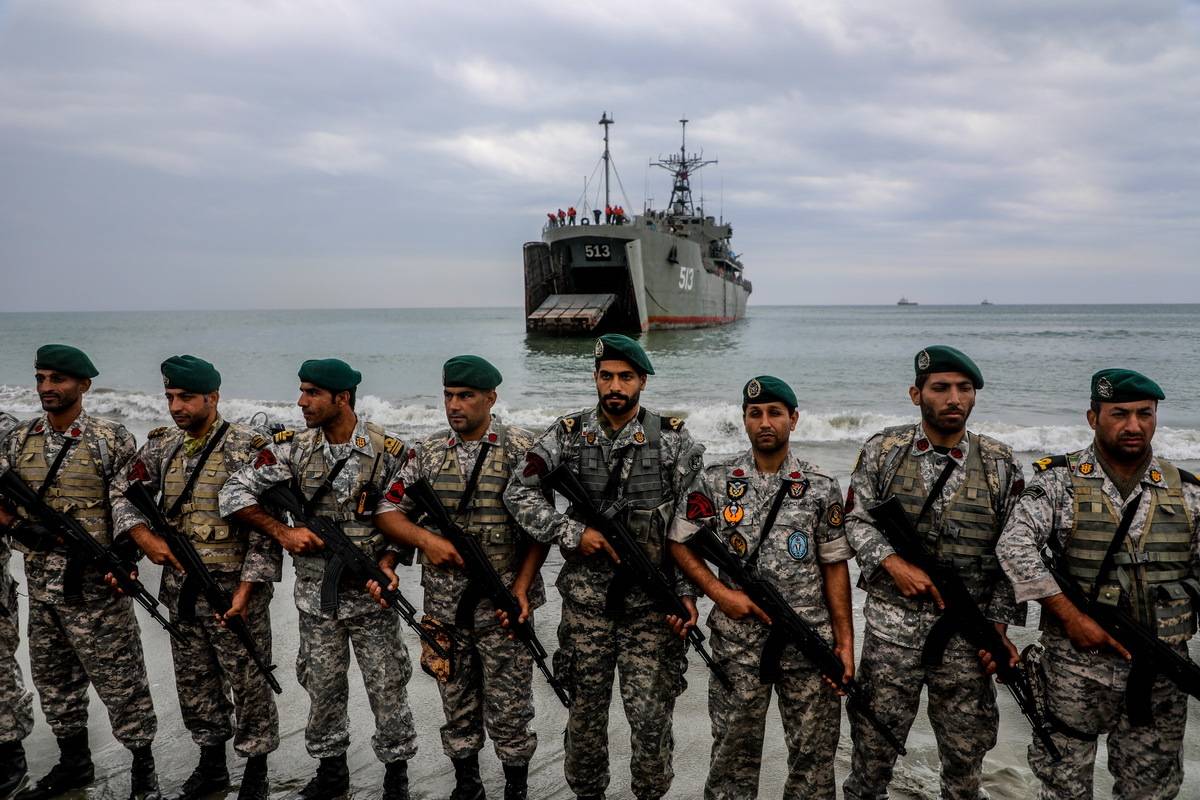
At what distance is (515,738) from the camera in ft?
10.3

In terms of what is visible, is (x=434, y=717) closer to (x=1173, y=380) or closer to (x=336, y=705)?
(x=336, y=705)

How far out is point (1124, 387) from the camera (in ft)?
8.32

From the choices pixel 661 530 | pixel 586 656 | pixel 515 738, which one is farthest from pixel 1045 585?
pixel 515 738

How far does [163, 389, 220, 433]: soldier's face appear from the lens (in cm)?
328

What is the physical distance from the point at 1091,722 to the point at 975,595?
0.56 m

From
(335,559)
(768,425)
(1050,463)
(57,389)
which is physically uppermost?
(57,389)

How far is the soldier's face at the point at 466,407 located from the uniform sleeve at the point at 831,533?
1.46 metres

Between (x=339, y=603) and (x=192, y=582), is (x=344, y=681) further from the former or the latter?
(x=192, y=582)

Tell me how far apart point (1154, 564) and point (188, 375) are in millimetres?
4037

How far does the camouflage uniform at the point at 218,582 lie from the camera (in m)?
3.26

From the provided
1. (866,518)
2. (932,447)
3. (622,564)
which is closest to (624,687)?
(622,564)

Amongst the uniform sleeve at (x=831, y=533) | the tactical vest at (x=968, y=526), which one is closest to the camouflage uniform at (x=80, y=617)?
the uniform sleeve at (x=831, y=533)

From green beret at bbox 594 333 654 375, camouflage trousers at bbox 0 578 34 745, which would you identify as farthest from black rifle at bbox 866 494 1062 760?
camouflage trousers at bbox 0 578 34 745

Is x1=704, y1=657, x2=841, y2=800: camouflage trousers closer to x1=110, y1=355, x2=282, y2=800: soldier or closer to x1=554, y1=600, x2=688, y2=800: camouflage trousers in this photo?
x1=554, y1=600, x2=688, y2=800: camouflage trousers
